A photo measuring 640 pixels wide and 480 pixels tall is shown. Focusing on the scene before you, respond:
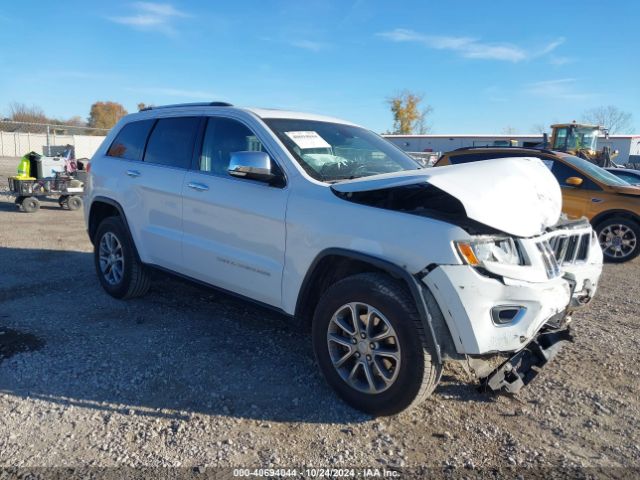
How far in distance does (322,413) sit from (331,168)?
1740 mm

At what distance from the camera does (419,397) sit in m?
2.97

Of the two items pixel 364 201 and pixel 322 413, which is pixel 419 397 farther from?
pixel 364 201

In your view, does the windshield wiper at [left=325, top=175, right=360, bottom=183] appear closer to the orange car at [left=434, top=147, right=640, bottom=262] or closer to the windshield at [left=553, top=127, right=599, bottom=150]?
the orange car at [left=434, top=147, right=640, bottom=262]

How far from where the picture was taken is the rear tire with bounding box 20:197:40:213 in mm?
11328

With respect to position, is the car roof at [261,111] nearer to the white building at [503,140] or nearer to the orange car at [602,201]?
the orange car at [602,201]

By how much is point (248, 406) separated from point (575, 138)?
26.5 m

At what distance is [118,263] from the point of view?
5.19 meters

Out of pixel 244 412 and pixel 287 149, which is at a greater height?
pixel 287 149

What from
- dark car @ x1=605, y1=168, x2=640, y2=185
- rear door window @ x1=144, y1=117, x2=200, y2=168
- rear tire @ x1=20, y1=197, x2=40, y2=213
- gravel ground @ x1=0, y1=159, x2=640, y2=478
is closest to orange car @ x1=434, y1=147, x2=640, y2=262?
dark car @ x1=605, y1=168, x2=640, y2=185

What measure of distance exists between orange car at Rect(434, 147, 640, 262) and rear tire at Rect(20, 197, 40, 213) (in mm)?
10017

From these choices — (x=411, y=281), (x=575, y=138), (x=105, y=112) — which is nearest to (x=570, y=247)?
(x=411, y=281)

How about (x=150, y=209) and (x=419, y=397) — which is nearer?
(x=419, y=397)

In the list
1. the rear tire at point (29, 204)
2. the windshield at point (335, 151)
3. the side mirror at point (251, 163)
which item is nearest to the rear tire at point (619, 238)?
the windshield at point (335, 151)

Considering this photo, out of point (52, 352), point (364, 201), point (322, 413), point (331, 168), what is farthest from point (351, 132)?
point (52, 352)
